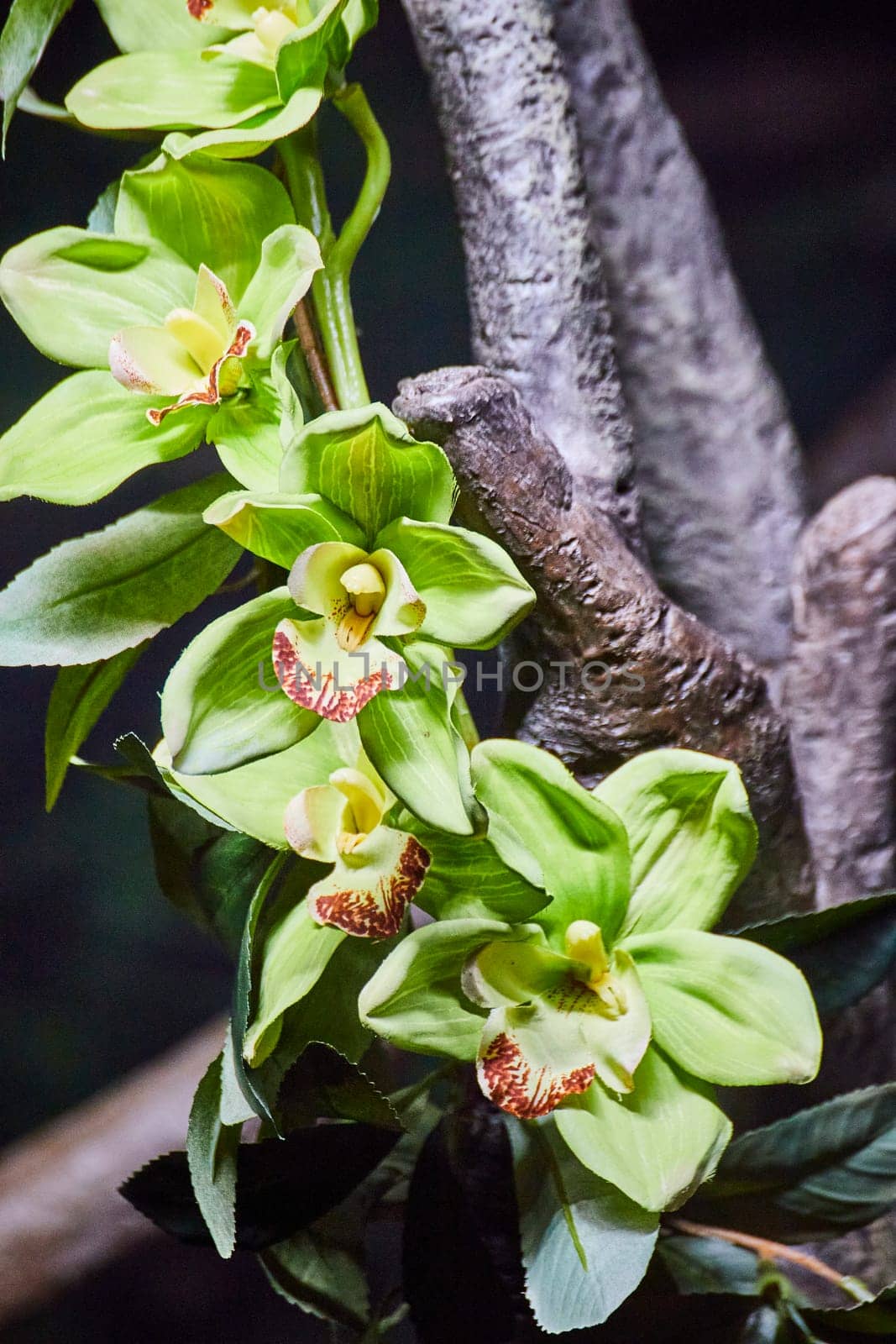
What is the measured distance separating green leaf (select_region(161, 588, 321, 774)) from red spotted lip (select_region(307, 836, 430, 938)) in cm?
7

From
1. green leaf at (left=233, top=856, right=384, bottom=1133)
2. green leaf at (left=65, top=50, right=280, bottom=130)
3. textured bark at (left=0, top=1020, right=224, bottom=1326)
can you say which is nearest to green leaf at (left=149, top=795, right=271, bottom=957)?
green leaf at (left=233, top=856, right=384, bottom=1133)

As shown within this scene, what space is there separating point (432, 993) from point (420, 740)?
0.11 meters

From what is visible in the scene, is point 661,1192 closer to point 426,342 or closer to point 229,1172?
point 229,1172

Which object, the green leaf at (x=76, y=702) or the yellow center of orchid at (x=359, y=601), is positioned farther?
the green leaf at (x=76, y=702)

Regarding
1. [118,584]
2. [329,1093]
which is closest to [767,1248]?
[329,1093]

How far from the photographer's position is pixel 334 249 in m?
0.51

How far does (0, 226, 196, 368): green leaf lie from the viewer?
0.46 metres

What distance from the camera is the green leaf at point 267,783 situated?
17.8 inches

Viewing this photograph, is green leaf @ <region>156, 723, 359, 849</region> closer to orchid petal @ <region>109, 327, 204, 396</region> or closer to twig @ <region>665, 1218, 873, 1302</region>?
orchid petal @ <region>109, 327, 204, 396</region>

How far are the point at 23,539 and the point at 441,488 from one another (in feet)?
→ 1.84

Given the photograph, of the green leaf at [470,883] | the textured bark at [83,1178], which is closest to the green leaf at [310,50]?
the green leaf at [470,883]

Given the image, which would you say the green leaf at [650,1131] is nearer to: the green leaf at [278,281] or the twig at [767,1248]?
the twig at [767,1248]

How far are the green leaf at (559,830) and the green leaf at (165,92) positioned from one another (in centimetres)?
33

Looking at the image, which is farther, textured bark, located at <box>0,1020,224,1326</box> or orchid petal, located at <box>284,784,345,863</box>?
textured bark, located at <box>0,1020,224,1326</box>
